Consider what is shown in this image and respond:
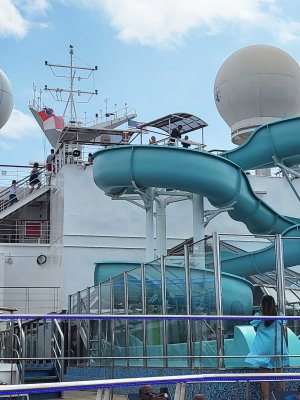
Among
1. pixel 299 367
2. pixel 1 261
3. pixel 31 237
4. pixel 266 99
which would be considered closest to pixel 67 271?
pixel 1 261

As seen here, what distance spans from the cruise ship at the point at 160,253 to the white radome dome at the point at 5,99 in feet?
0.28

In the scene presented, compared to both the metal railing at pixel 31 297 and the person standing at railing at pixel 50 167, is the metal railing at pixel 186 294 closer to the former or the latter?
the metal railing at pixel 31 297

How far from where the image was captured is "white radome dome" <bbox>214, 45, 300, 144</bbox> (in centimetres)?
2022

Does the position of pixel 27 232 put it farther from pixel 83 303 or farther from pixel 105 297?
pixel 105 297

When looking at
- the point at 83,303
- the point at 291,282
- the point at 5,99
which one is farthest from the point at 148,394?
the point at 5,99

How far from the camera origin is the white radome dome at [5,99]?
27.2 meters

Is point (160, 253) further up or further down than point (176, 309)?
further up

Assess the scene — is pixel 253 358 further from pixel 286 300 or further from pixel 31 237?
pixel 31 237

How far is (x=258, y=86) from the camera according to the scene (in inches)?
792

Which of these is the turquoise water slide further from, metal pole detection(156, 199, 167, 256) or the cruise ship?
metal pole detection(156, 199, 167, 256)

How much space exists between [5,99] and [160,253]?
12511 millimetres

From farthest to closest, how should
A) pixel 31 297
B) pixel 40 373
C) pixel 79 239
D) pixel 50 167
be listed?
1. pixel 50 167
2. pixel 31 297
3. pixel 79 239
4. pixel 40 373

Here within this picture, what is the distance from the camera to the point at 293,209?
85.0 ft

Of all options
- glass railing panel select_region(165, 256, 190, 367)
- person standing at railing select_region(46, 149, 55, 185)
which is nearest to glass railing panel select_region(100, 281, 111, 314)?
glass railing panel select_region(165, 256, 190, 367)
